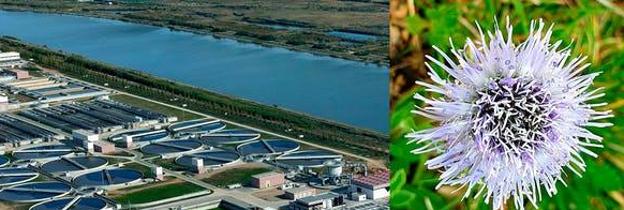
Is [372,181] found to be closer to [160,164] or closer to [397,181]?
[160,164]

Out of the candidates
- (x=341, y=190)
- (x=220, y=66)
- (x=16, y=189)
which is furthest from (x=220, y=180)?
(x=220, y=66)

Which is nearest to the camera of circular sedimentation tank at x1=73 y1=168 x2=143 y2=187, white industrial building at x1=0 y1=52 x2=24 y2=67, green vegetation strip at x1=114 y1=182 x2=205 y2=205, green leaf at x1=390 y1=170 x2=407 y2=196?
green leaf at x1=390 y1=170 x2=407 y2=196

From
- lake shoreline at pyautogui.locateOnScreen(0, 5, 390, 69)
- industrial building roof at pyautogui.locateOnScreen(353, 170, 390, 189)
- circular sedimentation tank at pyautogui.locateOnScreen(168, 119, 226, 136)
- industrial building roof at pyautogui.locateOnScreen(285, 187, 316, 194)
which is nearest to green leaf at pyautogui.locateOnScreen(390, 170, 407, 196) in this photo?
industrial building roof at pyautogui.locateOnScreen(353, 170, 390, 189)

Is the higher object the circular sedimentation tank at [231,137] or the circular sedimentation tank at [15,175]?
the circular sedimentation tank at [231,137]

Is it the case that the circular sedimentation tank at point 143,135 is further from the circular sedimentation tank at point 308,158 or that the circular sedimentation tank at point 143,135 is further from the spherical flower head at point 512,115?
the spherical flower head at point 512,115

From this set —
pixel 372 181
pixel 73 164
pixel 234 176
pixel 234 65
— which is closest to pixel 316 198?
pixel 372 181

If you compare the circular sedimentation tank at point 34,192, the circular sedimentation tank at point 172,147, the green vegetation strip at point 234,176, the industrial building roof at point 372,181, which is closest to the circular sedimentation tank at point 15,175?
the circular sedimentation tank at point 34,192

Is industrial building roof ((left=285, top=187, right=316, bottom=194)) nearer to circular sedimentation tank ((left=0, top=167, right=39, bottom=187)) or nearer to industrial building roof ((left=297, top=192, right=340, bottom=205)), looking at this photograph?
industrial building roof ((left=297, top=192, right=340, bottom=205))
